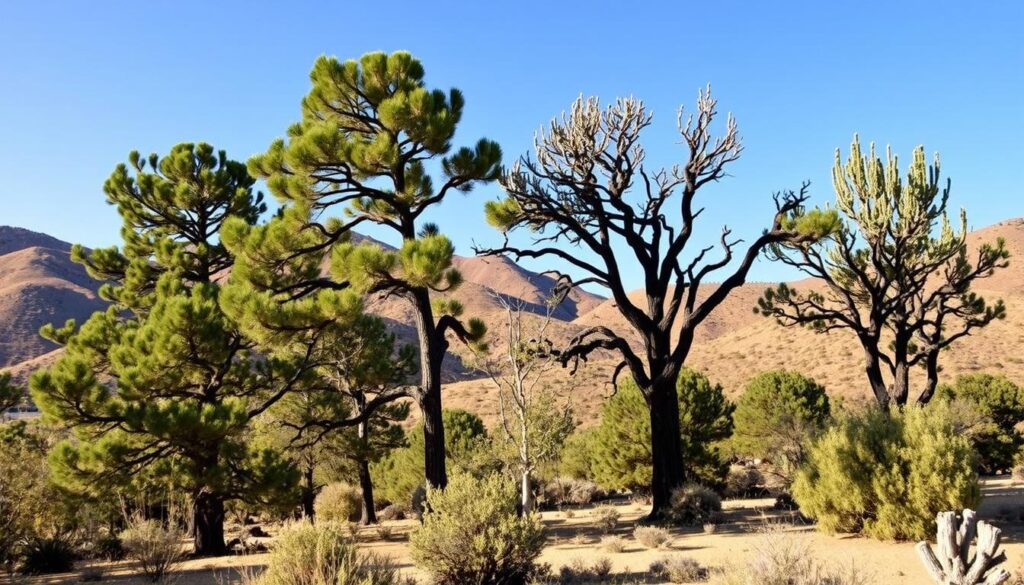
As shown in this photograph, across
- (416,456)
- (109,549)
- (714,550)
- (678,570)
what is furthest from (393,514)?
(678,570)

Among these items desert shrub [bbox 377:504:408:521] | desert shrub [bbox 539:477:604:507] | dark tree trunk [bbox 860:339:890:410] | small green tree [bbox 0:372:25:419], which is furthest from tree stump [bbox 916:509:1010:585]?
small green tree [bbox 0:372:25:419]

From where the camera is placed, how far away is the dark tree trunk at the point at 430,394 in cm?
1366

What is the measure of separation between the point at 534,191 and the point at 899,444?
9282 millimetres

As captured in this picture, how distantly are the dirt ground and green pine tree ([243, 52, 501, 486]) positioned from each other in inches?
134

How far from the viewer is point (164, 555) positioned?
476 inches

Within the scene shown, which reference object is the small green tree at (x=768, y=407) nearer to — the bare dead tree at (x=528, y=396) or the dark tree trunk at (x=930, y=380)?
the dark tree trunk at (x=930, y=380)

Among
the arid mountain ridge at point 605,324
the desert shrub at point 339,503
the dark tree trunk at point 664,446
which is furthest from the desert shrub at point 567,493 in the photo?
the dark tree trunk at point 664,446

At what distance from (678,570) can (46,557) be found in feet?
43.7

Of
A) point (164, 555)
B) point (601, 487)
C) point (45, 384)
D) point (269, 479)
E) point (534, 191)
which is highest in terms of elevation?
point (534, 191)

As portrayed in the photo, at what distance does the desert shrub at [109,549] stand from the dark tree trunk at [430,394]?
29.2ft

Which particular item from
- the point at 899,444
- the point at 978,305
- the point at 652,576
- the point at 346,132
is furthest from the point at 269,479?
the point at 978,305

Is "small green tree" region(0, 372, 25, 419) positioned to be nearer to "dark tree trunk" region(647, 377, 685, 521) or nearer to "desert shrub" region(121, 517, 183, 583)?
"desert shrub" region(121, 517, 183, 583)

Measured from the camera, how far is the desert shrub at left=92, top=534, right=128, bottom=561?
1673 cm

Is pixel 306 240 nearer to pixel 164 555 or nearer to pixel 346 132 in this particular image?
pixel 346 132
